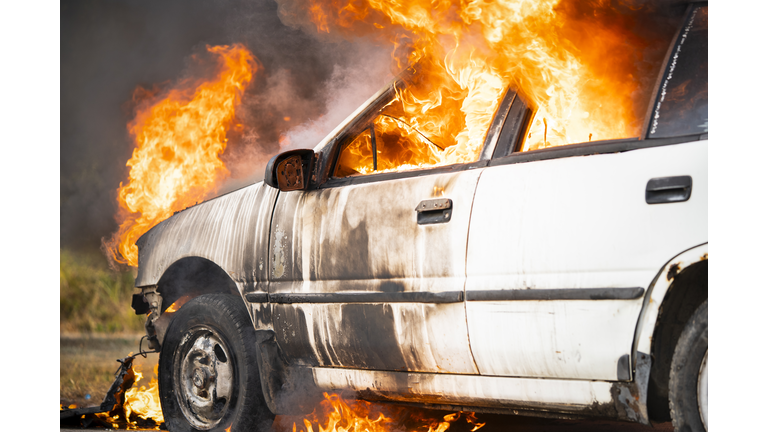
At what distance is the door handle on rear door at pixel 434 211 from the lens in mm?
2580

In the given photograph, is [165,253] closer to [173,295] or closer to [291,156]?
[173,295]

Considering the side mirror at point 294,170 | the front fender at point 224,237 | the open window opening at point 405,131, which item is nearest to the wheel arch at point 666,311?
the open window opening at point 405,131

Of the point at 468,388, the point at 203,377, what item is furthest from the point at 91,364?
the point at 468,388

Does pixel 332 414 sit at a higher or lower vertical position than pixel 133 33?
lower

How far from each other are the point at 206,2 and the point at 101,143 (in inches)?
85.5

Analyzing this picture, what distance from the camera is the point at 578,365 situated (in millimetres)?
2240

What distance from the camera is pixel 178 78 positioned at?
768cm

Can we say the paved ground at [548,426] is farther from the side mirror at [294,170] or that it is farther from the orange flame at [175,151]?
the orange flame at [175,151]

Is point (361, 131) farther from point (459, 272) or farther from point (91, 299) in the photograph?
point (91, 299)

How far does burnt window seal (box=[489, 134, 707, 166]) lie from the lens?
2.15 metres

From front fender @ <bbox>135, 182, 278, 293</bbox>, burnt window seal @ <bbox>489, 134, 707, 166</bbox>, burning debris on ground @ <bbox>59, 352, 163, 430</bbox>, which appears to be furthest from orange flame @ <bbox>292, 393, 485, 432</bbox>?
burnt window seal @ <bbox>489, 134, 707, 166</bbox>

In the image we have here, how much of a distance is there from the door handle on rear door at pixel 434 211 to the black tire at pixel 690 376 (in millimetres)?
978
